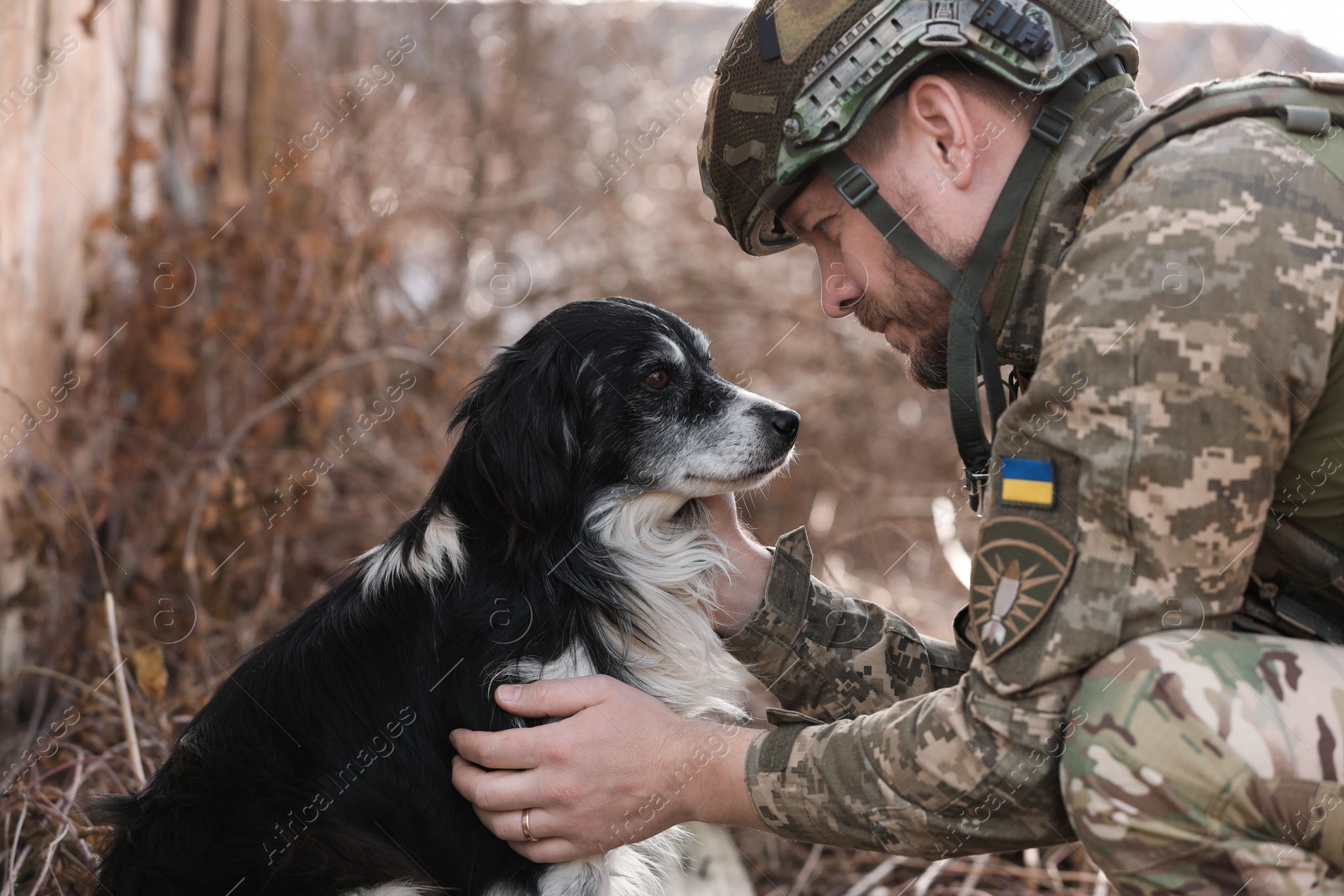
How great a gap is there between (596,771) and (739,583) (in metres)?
0.82

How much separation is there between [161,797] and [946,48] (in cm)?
247

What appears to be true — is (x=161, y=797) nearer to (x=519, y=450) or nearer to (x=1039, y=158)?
(x=519, y=450)

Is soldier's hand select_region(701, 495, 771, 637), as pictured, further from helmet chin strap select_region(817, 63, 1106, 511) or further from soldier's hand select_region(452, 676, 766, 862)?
helmet chin strap select_region(817, 63, 1106, 511)

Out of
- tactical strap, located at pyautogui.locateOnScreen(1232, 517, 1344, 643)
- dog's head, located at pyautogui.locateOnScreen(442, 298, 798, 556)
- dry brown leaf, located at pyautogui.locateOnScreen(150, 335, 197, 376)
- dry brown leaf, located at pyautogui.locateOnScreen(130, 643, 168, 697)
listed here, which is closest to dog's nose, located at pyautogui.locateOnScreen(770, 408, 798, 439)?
dog's head, located at pyautogui.locateOnScreen(442, 298, 798, 556)

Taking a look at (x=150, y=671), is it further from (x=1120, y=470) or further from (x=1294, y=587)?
(x=1294, y=587)

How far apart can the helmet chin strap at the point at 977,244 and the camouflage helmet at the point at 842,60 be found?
61mm


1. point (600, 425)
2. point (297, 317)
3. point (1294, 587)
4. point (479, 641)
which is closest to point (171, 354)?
point (297, 317)

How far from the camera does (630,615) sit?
2914 millimetres

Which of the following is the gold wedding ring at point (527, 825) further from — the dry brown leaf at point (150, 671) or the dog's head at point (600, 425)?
the dry brown leaf at point (150, 671)

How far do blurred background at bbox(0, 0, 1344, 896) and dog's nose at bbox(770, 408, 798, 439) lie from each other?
0.85m

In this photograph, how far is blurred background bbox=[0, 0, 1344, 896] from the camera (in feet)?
14.0

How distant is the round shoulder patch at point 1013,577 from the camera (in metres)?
2.01

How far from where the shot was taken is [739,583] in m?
3.13

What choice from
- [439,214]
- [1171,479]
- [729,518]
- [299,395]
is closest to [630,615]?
[729,518]
